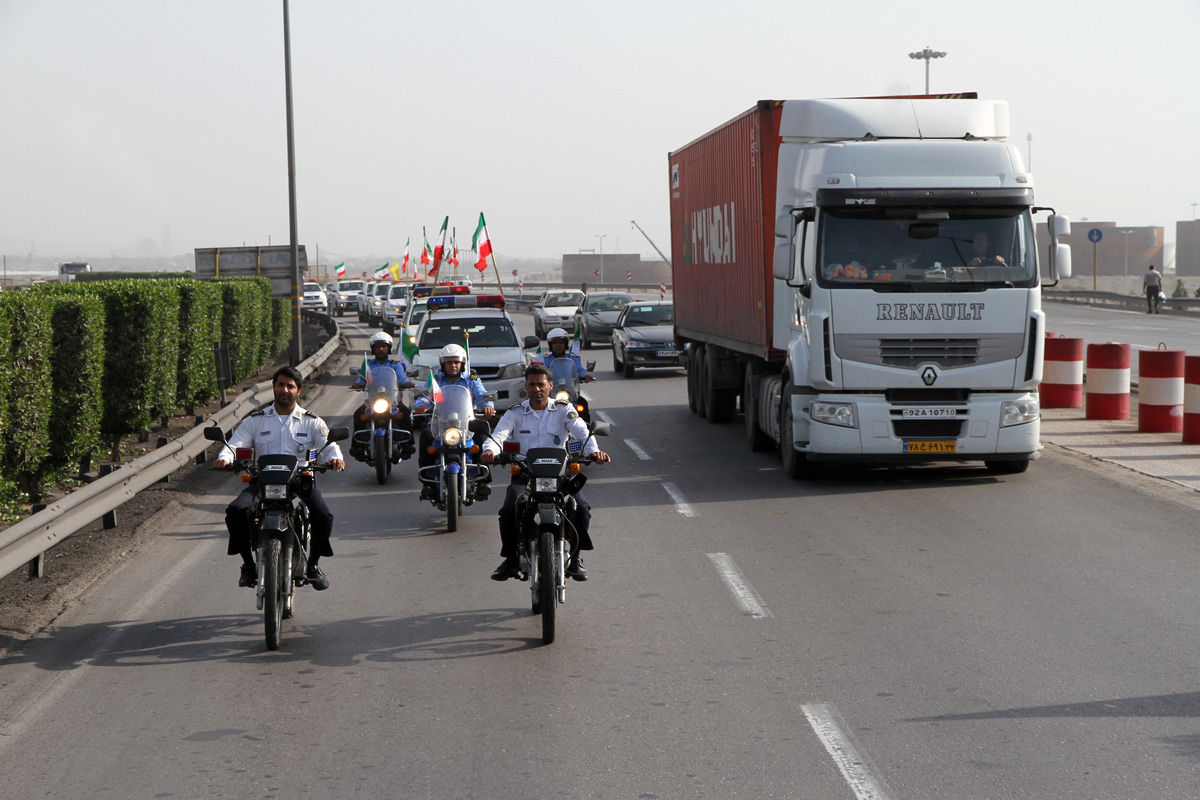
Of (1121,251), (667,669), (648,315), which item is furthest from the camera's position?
(1121,251)

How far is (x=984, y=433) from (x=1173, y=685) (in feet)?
22.8

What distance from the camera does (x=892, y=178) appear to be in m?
13.5

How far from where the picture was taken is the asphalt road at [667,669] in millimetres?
5492

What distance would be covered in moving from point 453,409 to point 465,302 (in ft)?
33.5

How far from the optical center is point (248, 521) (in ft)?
A: 26.4

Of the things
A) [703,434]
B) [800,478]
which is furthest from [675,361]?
[800,478]

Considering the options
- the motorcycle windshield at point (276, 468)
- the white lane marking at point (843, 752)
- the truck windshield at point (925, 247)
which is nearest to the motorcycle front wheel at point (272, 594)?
the motorcycle windshield at point (276, 468)

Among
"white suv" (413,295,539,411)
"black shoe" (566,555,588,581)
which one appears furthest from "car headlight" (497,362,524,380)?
"black shoe" (566,555,588,581)

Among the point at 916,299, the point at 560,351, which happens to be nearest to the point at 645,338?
the point at 560,351

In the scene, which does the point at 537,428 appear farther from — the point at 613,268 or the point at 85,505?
the point at 613,268

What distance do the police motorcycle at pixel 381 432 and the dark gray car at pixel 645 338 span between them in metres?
13.7

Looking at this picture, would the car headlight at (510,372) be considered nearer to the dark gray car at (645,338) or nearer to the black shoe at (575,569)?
the dark gray car at (645,338)

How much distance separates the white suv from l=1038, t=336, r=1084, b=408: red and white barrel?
7777mm

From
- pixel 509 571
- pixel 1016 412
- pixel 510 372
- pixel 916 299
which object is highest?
pixel 916 299
